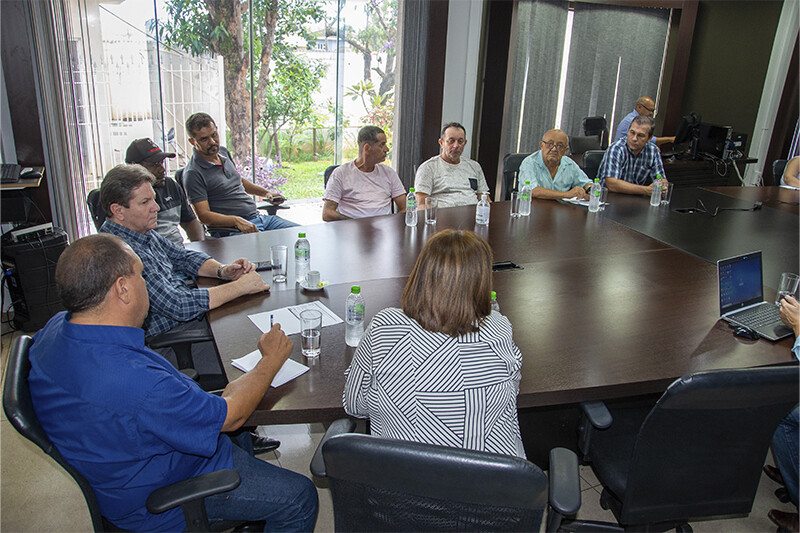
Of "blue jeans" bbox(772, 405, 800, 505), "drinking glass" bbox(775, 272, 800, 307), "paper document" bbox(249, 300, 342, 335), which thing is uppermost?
"drinking glass" bbox(775, 272, 800, 307)

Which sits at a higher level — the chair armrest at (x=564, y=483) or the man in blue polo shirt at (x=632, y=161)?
the man in blue polo shirt at (x=632, y=161)

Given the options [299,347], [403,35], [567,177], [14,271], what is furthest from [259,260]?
[403,35]

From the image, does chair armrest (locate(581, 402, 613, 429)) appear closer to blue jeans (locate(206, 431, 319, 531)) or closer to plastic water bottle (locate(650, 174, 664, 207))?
blue jeans (locate(206, 431, 319, 531))

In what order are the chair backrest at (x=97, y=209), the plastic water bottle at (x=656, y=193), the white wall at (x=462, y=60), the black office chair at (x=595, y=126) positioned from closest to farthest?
the chair backrest at (x=97, y=209), the plastic water bottle at (x=656, y=193), the white wall at (x=462, y=60), the black office chair at (x=595, y=126)

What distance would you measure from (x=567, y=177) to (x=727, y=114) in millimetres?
4532

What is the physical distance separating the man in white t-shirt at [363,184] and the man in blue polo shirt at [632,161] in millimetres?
1754

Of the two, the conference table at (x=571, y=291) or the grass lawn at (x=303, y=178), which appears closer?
the conference table at (x=571, y=291)

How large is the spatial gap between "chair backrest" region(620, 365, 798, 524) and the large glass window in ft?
13.9

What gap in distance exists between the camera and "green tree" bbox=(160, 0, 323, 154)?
16.2ft

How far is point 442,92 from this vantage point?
19.1ft

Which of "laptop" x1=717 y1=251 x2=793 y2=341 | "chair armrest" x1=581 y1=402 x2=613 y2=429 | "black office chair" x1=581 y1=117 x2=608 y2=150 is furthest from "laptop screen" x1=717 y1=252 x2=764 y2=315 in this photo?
"black office chair" x1=581 y1=117 x2=608 y2=150

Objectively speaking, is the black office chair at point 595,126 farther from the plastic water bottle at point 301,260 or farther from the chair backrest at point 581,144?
the plastic water bottle at point 301,260

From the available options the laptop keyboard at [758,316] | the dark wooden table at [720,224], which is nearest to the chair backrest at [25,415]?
the laptop keyboard at [758,316]

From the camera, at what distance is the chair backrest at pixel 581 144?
589 centimetres
